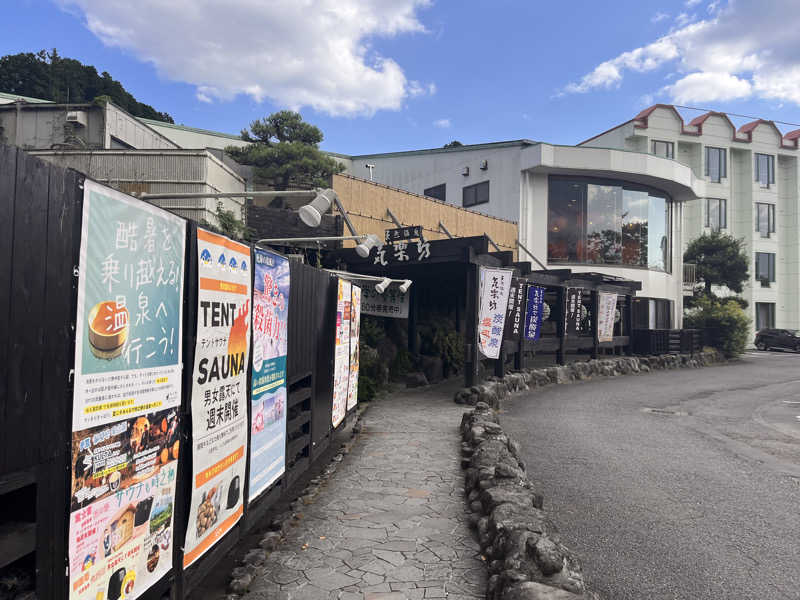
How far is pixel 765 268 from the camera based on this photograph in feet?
143

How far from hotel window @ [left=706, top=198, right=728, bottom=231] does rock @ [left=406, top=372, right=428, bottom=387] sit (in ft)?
118

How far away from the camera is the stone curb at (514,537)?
150 inches

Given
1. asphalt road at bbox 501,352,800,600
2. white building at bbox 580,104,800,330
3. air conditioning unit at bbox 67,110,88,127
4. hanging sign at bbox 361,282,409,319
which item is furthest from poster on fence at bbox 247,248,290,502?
white building at bbox 580,104,800,330

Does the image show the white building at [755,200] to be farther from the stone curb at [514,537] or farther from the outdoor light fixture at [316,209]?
the stone curb at [514,537]

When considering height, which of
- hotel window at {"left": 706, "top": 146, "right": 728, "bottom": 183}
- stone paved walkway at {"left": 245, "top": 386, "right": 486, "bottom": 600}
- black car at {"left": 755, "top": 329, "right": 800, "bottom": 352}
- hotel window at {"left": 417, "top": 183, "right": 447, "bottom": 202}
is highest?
hotel window at {"left": 706, "top": 146, "right": 728, "bottom": 183}

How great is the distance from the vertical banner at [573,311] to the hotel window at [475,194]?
1030cm

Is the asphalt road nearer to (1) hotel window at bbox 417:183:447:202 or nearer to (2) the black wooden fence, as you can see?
(2) the black wooden fence

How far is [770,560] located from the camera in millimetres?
5145

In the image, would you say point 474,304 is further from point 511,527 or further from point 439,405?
point 511,527

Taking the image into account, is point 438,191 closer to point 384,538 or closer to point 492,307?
point 492,307

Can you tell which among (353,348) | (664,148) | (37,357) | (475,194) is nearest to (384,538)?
(37,357)

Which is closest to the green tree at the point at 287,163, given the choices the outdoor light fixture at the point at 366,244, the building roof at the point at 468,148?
the building roof at the point at 468,148

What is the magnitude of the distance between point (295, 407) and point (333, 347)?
161 cm

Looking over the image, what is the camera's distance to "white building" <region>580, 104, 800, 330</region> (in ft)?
137
